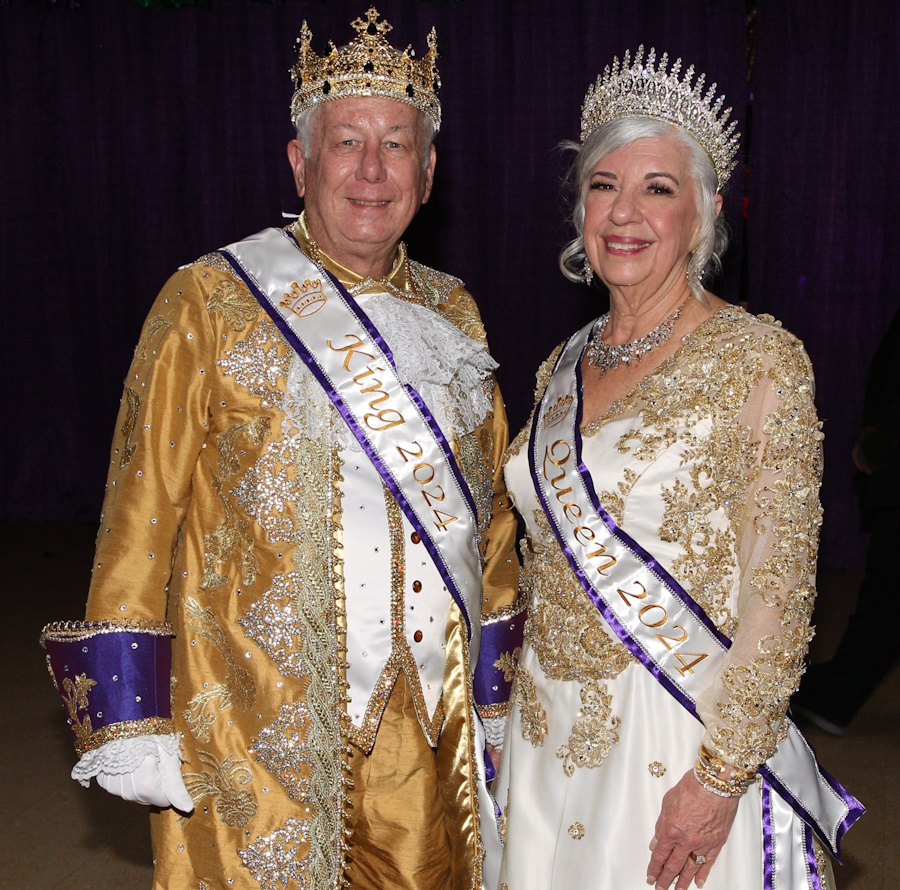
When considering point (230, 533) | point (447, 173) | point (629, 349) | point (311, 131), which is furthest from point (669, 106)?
point (447, 173)

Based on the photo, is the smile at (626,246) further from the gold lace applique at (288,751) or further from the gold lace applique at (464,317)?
the gold lace applique at (288,751)

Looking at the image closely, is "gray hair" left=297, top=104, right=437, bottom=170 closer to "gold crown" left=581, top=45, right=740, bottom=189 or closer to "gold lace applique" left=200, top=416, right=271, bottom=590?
"gold crown" left=581, top=45, right=740, bottom=189

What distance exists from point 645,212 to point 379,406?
52 cm

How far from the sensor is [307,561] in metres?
1.61

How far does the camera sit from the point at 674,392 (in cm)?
153

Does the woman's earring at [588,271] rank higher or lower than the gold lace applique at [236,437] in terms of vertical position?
higher

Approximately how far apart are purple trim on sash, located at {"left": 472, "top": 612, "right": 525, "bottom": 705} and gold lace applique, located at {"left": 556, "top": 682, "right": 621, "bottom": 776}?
35 cm

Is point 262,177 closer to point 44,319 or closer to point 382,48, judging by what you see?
point 44,319

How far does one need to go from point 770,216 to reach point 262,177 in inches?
94.0

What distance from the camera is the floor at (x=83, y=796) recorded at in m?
2.47

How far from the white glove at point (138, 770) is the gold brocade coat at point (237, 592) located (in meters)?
0.08

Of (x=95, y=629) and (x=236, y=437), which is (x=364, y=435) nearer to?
(x=236, y=437)

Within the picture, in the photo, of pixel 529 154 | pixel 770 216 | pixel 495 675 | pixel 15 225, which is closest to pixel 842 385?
pixel 770 216

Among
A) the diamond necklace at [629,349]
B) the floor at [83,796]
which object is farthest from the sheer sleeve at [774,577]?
the floor at [83,796]
